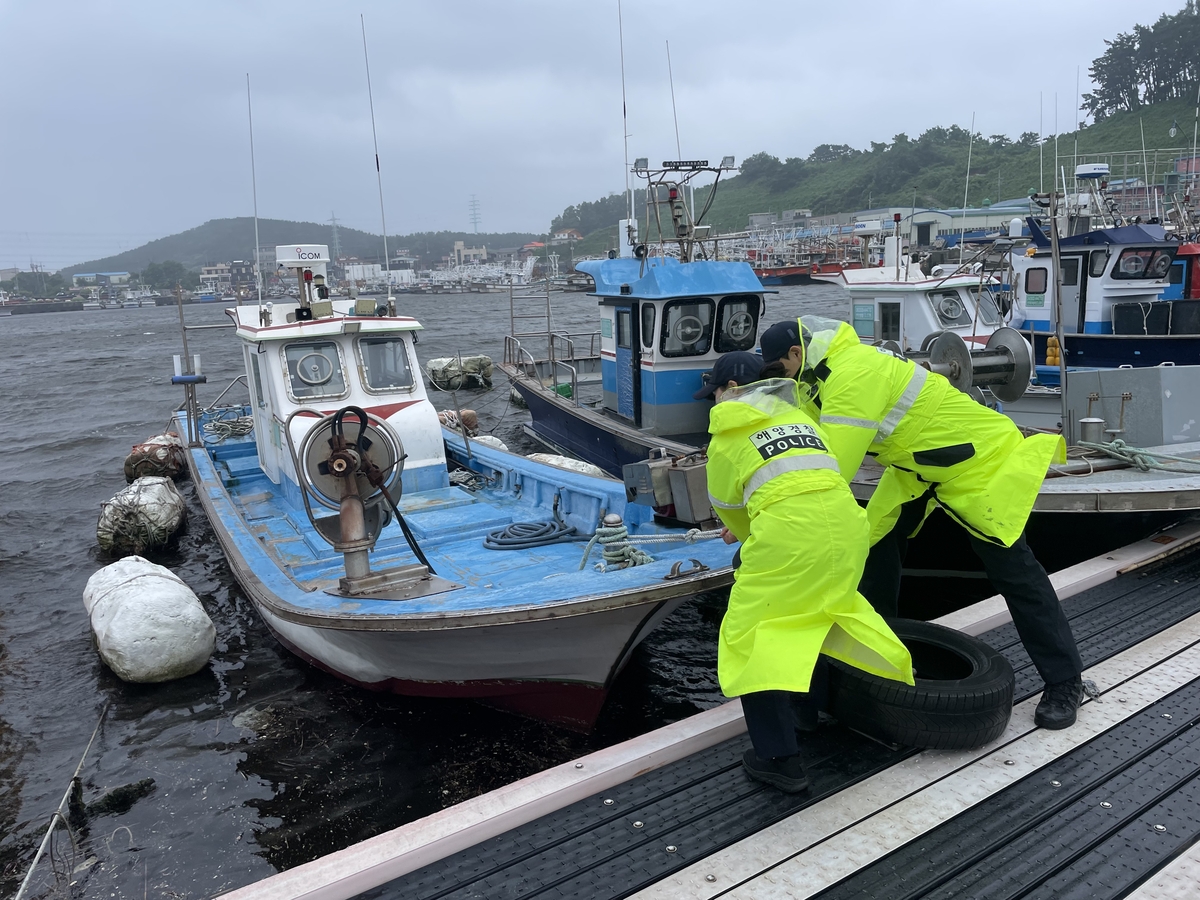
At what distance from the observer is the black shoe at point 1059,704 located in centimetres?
323

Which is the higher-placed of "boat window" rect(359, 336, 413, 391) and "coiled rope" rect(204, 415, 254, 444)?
"boat window" rect(359, 336, 413, 391)

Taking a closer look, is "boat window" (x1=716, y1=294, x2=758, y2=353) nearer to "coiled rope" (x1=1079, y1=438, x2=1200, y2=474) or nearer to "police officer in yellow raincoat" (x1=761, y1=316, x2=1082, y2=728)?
"coiled rope" (x1=1079, y1=438, x2=1200, y2=474)

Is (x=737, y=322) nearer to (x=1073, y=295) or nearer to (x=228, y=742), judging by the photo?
(x=1073, y=295)

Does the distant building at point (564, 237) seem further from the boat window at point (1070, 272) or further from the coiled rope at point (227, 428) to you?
the coiled rope at point (227, 428)

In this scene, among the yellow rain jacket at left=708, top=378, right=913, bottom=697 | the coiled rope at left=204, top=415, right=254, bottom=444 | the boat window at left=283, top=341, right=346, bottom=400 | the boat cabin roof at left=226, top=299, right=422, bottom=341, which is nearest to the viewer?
the yellow rain jacket at left=708, top=378, right=913, bottom=697

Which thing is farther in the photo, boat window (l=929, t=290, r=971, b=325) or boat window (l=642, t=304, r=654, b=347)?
boat window (l=929, t=290, r=971, b=325)

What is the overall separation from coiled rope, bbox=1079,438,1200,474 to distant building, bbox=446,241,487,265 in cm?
9008

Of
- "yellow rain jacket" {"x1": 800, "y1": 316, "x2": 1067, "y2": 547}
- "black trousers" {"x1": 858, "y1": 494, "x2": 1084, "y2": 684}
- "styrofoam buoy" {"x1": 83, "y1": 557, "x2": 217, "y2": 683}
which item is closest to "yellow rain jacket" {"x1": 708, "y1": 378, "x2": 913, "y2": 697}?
"yellow rain jacket" {"x1": 800, "y1": 316, "x2": 1067, "y2": 547}

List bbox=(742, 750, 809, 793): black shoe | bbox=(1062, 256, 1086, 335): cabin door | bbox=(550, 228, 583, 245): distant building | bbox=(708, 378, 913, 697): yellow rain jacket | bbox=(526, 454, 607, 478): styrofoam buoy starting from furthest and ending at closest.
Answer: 1. bbox=(550, 228, 583, 245): distant building
2. bbox=(1062, 256, 1086, 335): cabin door
3. bbox=(526, 454, 607, 478): styrofoam buoy
4. bbox=(742, 750, 809, 793): black shoe
5. bbox=(708, 378, 913, 697): yellow rain jacket

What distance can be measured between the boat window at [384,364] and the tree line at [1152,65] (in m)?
63.7

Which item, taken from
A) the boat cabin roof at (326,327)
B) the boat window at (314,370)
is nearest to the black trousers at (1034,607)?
the boat cabin roof at (326,327)

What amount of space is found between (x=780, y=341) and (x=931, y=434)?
70 centimetres

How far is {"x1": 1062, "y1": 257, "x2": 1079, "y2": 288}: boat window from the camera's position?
40.0 ft

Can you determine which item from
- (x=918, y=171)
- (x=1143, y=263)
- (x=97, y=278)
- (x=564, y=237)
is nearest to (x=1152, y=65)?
(x=918, y=171)
